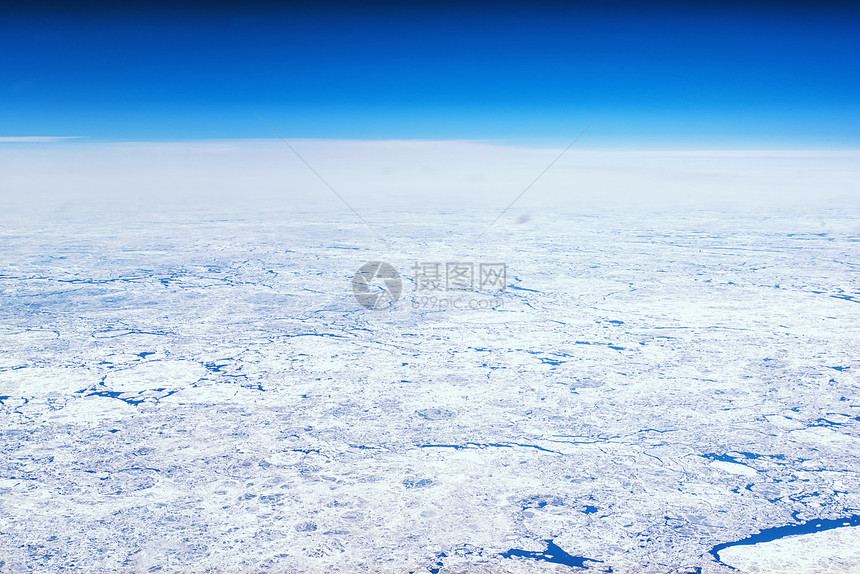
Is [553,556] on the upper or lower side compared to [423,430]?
lower

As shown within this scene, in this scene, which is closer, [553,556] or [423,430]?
[553,556]

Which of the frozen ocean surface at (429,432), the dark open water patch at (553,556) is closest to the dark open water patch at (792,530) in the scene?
the frozen ocean surface at (429,432)

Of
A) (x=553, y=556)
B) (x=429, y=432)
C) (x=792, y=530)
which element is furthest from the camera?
(x=429, y=432)

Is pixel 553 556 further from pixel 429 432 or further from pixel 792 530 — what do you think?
pixel 429 432

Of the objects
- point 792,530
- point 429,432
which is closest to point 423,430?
point 429,432

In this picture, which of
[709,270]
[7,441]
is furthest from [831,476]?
[709,270]

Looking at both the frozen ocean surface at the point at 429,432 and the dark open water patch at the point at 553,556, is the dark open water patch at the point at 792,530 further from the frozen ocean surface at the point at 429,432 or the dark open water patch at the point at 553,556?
the dark open water patch at the point at 553,556
